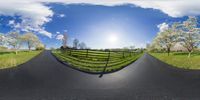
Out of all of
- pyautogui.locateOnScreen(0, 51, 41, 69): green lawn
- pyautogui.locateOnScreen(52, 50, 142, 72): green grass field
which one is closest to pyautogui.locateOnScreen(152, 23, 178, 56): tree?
pyautogui.locateOnScreen(52, 50, 142, 72): green grass field

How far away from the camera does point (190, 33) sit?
75.2 metres

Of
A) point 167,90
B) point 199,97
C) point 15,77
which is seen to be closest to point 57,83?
point 15,77

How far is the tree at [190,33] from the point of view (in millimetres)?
69525

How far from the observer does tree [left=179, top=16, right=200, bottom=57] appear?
228 ft

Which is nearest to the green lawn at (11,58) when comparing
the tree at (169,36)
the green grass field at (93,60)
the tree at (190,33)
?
the green grass field at (93,60)

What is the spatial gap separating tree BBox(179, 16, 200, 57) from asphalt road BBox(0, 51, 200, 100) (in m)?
33.5

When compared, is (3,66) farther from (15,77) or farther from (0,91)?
(0,91)

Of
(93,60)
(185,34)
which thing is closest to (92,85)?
(93,60)

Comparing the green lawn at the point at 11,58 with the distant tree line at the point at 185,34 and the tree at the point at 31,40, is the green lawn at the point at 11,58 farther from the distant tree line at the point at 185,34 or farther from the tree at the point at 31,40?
the distant tree line at the point at 185,34

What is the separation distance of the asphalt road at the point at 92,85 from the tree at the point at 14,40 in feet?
7.90

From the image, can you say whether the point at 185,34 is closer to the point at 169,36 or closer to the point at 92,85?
the point at 169,36

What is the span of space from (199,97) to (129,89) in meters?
5.17

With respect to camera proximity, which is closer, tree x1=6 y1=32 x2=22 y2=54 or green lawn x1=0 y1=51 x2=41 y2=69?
green lawn x1=0 y1=51 x2=41 y2=69

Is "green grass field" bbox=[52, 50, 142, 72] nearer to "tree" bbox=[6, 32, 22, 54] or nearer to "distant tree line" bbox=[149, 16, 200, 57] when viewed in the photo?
"tree" bbox=[6, 32, 22, 54]
